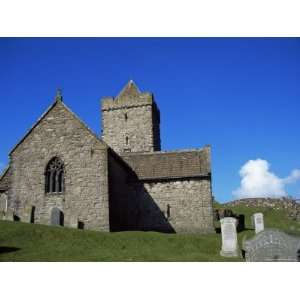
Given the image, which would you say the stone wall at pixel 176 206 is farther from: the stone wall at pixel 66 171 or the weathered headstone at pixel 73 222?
the weathered headstone at pixel 73 222

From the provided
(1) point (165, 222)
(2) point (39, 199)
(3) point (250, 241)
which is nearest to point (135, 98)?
(1) point (165, 222)

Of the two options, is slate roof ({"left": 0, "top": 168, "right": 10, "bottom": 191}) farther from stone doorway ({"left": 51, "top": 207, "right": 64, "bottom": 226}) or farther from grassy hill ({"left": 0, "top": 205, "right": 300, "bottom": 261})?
grassy hill ({"left": 0, "top": 205, "right": 300, "bottom": 261})

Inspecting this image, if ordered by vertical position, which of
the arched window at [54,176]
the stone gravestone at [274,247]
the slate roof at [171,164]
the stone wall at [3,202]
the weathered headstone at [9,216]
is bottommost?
the stone gravestone at [274,247]

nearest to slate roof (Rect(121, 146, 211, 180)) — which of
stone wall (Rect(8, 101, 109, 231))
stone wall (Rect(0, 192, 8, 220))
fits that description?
stone wall (Rect(8, 101, 109, 231))

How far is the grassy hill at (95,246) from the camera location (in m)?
15.5

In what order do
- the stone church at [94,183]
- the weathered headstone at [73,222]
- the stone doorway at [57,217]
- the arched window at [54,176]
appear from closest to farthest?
the weathered headstone at [73,222] < the stone doorway at [57,217] < the stone church at [94,183] < the arched window at [54,176]

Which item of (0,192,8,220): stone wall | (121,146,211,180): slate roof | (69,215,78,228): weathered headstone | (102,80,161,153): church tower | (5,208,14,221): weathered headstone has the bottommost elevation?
(69,215,78,228): weathered headstone

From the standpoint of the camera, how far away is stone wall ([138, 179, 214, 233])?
28.4 m

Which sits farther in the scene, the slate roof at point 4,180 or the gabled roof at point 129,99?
the gabled roof at point 129,99

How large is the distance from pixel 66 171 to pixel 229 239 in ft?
38.3

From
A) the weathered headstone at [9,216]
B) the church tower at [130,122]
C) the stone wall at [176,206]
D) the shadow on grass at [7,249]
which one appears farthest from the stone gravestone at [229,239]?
the church tower at [130,122]

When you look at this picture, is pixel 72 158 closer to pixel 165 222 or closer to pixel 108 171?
pixel 108 171

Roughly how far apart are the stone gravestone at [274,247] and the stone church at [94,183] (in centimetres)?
1150
